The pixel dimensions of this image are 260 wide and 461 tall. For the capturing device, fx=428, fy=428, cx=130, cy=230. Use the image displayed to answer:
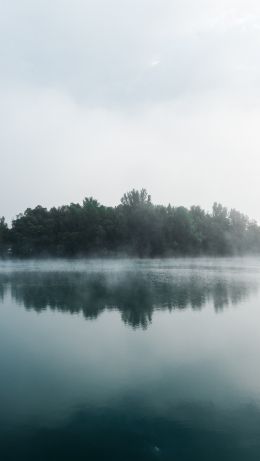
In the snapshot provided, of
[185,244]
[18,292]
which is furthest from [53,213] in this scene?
[18,292]

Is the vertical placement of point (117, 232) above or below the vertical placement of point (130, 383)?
above

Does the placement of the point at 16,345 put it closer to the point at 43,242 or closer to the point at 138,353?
the point at 138,353

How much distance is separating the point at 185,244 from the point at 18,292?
Result: 62.7 m

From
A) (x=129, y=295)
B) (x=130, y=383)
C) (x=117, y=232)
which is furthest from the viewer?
(x=117, y=232)

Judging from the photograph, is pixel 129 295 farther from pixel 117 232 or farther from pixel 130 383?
pixel 117 232

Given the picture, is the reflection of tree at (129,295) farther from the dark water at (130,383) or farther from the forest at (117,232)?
the forest at (117,232)

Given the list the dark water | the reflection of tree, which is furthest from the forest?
the dark water

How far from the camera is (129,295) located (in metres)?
35.2

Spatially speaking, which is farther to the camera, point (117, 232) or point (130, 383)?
point (117, 232)

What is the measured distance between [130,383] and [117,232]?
7888cm

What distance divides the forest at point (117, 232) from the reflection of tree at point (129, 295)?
1790 inches

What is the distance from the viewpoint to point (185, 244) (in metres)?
95.8

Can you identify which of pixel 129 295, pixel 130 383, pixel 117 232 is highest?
pixel 117 232

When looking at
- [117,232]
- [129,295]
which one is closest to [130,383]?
[129,295]
